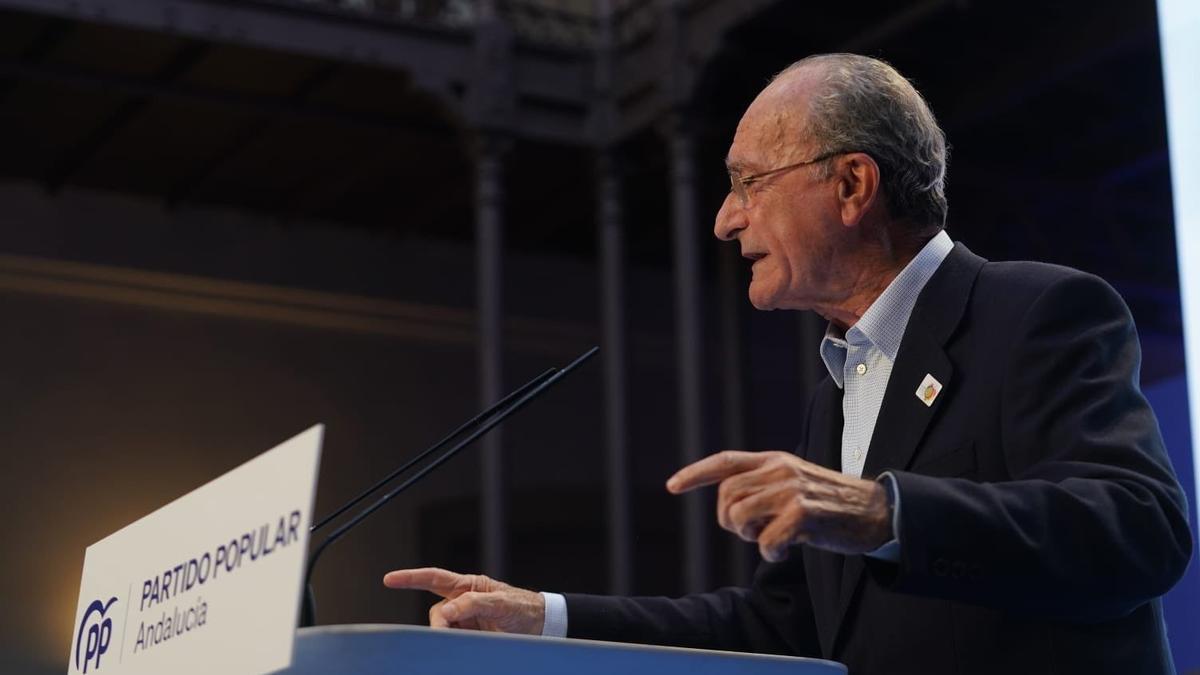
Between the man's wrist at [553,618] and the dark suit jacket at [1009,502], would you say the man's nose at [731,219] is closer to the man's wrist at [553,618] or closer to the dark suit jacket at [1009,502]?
the dark suit jacket at [1009,502]

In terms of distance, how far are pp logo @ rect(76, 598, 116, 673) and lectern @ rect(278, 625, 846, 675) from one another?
453 mm

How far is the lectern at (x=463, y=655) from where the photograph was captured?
1489 mm

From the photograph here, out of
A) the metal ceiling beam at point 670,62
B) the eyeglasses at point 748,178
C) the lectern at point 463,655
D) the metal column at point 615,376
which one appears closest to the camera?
the lectern at point 463,655

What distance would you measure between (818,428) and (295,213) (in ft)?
30.0

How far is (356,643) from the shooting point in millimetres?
1484

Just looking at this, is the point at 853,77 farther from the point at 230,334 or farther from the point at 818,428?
the point at 230,334

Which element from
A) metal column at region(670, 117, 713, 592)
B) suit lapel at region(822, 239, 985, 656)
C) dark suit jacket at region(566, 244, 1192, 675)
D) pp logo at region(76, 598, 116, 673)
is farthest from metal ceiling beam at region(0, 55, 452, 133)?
suit lapel at region(822, 239, 985, 656)

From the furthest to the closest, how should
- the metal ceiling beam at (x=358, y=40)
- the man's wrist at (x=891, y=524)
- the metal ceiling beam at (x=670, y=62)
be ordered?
1. the metal ceiling beam at (x=670, y=62)
2. the metal ceiling beam at (x=358, y=40)
3. the man's wrist at (x=891, y=524)

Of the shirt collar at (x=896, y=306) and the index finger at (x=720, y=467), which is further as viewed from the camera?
the shirt collar at (x=896, y=306)

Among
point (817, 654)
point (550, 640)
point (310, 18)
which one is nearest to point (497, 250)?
point (310, 18)

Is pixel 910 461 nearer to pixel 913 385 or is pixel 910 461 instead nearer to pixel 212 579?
pixel 913 385

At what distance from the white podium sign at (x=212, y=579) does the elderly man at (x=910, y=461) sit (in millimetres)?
339

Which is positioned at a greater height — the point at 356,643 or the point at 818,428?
the point at 818,428

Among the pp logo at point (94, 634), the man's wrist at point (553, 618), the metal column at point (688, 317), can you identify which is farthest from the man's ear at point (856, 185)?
the metal column at point (688, 317)
